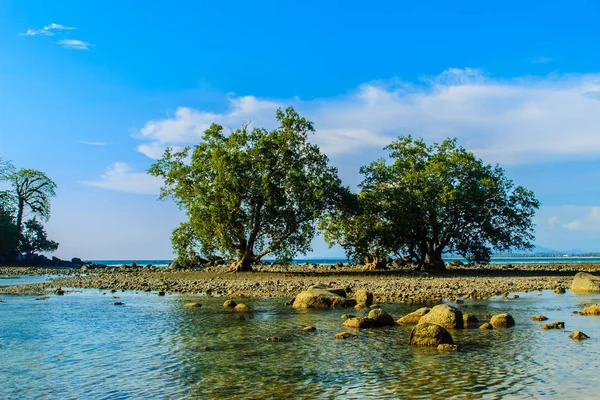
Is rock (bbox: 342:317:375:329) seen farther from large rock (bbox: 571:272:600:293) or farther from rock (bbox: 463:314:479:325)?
large rock (bbox: 571:272:600:293)

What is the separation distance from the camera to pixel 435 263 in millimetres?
50719

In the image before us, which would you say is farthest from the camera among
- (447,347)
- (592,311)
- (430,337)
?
(592,311)

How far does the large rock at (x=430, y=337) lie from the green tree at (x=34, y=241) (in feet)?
278

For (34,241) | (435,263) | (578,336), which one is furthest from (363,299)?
(34,241)

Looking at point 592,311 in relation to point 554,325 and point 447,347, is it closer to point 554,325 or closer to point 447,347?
point 554,325

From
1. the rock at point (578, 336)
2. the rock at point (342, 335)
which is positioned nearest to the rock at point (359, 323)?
the rock at point (342, 335)

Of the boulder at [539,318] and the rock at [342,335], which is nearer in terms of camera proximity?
the rock at [342,335]

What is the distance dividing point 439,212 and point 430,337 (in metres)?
34.5

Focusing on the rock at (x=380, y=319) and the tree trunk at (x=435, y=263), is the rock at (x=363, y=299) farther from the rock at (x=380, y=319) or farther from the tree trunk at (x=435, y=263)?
the tree trunk at (x=435, y=263)

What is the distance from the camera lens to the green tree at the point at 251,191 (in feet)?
146

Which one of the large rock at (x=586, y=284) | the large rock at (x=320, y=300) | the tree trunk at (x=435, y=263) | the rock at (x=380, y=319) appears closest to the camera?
the rock at (x=380, y=319)

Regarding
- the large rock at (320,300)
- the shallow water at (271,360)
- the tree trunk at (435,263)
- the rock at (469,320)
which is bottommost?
the shallow water at (271,360)

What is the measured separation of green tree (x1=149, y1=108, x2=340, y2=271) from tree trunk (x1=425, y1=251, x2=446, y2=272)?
38.4 ft

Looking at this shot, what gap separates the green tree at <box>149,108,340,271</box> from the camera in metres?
44.4
